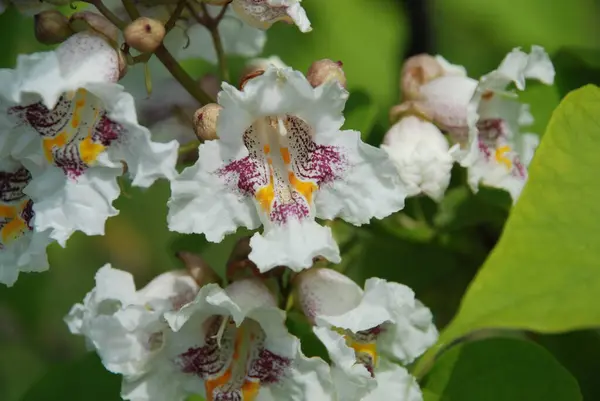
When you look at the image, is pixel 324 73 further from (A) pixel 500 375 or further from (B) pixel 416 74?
(A) pixel 500 375

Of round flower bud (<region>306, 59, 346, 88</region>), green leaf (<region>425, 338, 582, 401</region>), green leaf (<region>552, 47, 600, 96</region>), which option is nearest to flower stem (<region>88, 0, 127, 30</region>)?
round flower bud (<region>306, 59, 346, 88</region>)

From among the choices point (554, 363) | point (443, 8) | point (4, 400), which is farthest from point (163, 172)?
point (4, 400)

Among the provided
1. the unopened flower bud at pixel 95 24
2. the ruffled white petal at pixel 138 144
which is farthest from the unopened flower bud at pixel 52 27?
the ruffled white petal at pixel 138 144

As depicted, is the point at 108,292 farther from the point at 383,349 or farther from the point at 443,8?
the point at 443,8

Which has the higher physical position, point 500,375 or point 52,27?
point 52,27

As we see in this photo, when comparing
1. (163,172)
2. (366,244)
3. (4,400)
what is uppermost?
(163,172)

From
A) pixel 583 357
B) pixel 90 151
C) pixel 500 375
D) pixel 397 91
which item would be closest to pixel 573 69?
pixel 397 91

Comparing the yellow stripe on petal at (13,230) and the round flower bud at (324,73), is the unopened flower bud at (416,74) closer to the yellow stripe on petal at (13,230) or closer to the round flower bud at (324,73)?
the round flower bud at (324,73)
